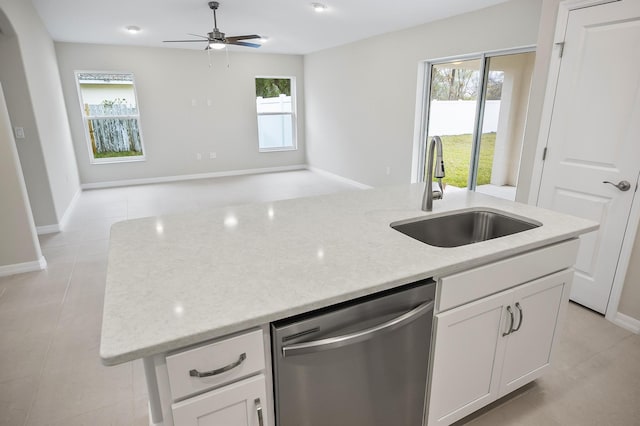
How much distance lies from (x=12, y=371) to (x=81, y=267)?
1456mm

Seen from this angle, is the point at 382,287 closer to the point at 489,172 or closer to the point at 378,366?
the point at 378,366

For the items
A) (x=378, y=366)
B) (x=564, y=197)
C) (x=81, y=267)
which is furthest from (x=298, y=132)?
(x=378, y=366)

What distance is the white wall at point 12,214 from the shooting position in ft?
9.77

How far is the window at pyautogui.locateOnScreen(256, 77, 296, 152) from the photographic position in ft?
25.1

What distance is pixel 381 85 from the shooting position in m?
5.50

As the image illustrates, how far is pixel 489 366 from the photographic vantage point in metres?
1.54

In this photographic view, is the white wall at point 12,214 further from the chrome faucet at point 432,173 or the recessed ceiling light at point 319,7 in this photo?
the chrome faucet at point 432,173

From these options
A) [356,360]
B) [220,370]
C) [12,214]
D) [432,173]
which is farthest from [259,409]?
[12,214]

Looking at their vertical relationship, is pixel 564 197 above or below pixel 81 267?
above

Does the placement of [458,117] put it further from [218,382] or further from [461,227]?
[218,382]

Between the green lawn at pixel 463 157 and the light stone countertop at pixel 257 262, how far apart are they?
2613mm

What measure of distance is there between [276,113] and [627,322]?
6.90 meters

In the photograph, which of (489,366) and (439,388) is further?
(489,366)

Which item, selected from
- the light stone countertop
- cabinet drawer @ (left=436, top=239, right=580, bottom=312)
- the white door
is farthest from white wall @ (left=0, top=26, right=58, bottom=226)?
the white door
